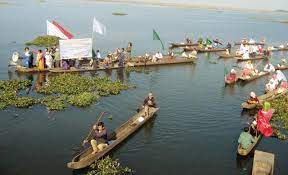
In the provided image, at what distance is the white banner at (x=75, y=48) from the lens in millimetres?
40844

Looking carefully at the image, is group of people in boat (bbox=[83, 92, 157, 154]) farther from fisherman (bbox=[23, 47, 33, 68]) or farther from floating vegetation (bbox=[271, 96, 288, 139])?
fisherman (bbox=[23, 47, 33, 68])

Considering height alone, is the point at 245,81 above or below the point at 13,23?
below

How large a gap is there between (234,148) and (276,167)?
10.2 ft

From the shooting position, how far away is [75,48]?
41625 mm

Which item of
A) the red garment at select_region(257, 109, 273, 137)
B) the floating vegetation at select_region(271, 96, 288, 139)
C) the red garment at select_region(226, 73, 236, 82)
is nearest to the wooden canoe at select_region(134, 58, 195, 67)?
the red garment at select_region(226, 73, 236, 82)

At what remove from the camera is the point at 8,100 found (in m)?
30.0

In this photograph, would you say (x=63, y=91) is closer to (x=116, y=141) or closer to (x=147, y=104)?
(x=147, y=104)

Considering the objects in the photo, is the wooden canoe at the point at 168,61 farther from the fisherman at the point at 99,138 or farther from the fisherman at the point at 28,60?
the fisherman at the point at 99,138

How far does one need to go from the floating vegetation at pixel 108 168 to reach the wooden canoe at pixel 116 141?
0.41 m

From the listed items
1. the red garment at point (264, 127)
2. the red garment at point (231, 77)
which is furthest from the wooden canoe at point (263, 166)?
the red garment at point (231, 77)

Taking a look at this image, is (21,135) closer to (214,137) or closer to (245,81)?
(214,137)

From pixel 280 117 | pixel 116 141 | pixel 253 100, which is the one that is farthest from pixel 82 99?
pixel 280 117

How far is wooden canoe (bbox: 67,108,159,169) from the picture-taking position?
19859mm

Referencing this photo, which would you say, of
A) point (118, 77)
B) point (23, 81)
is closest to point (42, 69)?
point (23, 81)
